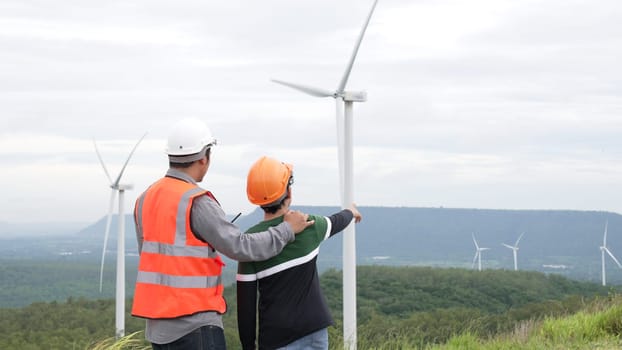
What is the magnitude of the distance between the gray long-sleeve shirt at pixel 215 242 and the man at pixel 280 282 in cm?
21

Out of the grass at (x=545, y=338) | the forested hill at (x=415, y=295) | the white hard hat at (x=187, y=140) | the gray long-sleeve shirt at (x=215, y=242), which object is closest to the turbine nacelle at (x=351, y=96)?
the grass at (x=545, y=338)

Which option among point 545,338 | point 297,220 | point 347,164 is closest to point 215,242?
point 297,220

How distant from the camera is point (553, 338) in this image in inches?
481

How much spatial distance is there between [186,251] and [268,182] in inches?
30.5

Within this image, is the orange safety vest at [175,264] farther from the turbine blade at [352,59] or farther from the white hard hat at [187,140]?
the turbine blade at [352,59]

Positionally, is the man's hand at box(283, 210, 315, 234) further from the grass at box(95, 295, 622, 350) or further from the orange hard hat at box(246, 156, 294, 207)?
the grass at box(95, 295, 622, 350)

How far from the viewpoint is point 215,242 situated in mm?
5930

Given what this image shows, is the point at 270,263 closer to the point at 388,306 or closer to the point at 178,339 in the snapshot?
the point at 178,339

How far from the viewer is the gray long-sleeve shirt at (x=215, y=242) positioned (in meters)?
5.93

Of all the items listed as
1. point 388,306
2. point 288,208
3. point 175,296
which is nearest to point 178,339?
point 175,296

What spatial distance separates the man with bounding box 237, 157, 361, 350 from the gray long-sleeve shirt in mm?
205

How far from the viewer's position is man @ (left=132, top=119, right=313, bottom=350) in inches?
235

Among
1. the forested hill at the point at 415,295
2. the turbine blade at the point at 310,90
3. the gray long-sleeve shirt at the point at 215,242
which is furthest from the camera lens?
the forested hill at the point at 415,295

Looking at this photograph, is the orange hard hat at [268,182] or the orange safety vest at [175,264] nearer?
the orange safety vest at [175,264]
